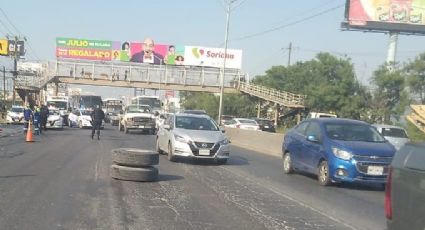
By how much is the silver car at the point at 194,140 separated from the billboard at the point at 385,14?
4533 cm

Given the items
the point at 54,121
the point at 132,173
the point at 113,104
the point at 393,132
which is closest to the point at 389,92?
the point at 113,104

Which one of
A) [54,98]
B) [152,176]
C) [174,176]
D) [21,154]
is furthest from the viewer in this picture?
[54,98]

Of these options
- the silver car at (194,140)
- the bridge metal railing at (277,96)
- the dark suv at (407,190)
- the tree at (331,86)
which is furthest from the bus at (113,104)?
the dark suv at (407,190)

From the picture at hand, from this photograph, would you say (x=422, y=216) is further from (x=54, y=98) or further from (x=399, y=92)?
(x=399, y=92)

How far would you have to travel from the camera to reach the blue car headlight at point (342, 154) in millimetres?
13336

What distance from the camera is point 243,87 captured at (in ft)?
256

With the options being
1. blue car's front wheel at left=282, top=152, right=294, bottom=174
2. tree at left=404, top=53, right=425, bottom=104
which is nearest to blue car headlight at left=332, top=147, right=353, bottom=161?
blue car's front wheel at left=282, top=152, right=294, bottom=174

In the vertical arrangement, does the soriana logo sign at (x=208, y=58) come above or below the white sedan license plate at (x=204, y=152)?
above

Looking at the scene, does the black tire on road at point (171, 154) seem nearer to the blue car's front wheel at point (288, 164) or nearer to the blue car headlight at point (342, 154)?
the blue car's front wheel at point (288, 164)

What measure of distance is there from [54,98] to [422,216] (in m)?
45.9

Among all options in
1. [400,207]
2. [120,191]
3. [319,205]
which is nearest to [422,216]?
[400,207]

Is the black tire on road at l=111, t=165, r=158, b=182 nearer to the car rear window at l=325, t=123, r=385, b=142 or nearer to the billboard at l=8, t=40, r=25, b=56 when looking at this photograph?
the car rear window at l=325, t=123, r=385, b=142

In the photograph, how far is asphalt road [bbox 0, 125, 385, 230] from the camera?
27.9 feet

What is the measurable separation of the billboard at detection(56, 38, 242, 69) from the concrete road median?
4833 centimetres
